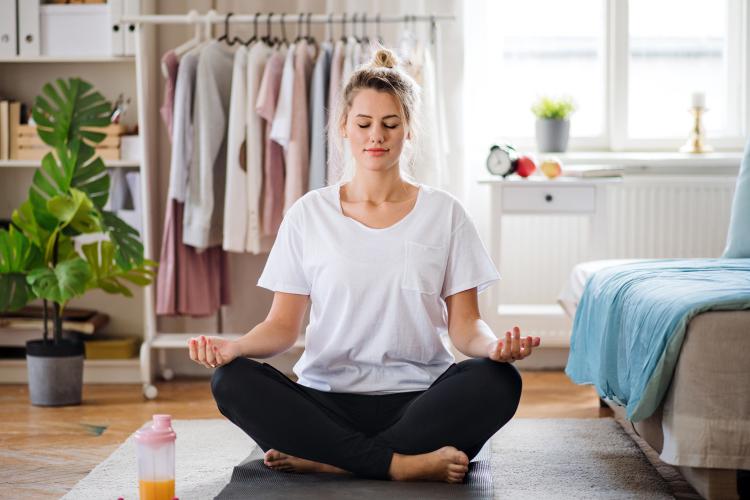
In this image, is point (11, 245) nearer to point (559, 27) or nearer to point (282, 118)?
point (282, 118)

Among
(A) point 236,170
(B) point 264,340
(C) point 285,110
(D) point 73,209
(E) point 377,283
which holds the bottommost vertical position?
(B) point 264,340

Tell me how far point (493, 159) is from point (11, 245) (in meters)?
1.70

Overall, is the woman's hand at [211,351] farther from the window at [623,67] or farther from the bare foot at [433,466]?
the window at [623,67]

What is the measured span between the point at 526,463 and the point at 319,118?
5.06 ft

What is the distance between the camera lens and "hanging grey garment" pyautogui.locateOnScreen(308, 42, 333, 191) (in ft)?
11.6

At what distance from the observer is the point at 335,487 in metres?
2.06

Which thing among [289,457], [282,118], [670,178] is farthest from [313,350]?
[670,178]

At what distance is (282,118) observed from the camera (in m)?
3.54

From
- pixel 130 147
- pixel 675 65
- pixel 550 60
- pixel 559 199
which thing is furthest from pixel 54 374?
pixel 675 65

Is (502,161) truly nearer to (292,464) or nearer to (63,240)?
(63,240)

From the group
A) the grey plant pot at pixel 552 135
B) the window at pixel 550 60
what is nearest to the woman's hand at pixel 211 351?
the grey plant pot at pixel 552 135

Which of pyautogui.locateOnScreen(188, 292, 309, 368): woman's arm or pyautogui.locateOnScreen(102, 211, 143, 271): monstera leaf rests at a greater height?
pyautogui.locateOnScreen(102, 211, 143, 271): monstera leaf

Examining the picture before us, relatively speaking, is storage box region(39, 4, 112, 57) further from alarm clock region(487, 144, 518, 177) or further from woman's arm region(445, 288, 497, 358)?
woman's arm region(445, 288, 497, 358)

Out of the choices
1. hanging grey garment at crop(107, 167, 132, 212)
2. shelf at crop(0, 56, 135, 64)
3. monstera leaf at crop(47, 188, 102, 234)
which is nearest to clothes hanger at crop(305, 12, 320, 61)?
shelf at crop(0, 56, 135, 64)
